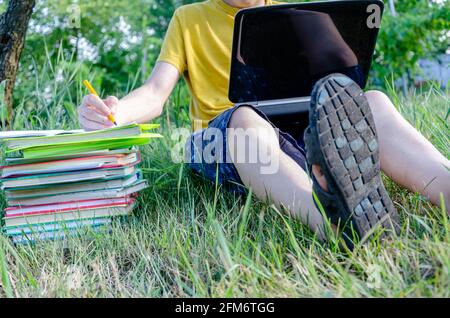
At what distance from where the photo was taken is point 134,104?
4.75ft

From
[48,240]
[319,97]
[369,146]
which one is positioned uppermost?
[319,97]

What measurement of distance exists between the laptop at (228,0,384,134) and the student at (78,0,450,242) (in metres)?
0.10

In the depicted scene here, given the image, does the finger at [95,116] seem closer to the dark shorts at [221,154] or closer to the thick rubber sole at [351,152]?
the dark shorts at [221,154]

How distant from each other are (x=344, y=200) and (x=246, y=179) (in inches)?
13.0

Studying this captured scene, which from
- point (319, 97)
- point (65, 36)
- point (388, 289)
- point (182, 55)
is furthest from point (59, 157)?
point (65, 36)

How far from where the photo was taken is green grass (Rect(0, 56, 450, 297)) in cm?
85

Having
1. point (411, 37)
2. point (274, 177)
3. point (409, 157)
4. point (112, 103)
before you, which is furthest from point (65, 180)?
point (411, 37)

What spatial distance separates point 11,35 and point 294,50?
1093 millimetres

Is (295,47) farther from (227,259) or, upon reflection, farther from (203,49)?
(227,259)

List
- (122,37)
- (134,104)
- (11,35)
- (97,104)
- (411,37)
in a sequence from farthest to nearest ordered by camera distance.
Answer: (411,37) < (122,37) < (11,35) < (134,104) < (97,104)

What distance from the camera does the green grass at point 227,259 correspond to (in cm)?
85

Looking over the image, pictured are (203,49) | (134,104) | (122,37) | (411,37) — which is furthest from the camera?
(411,37)
